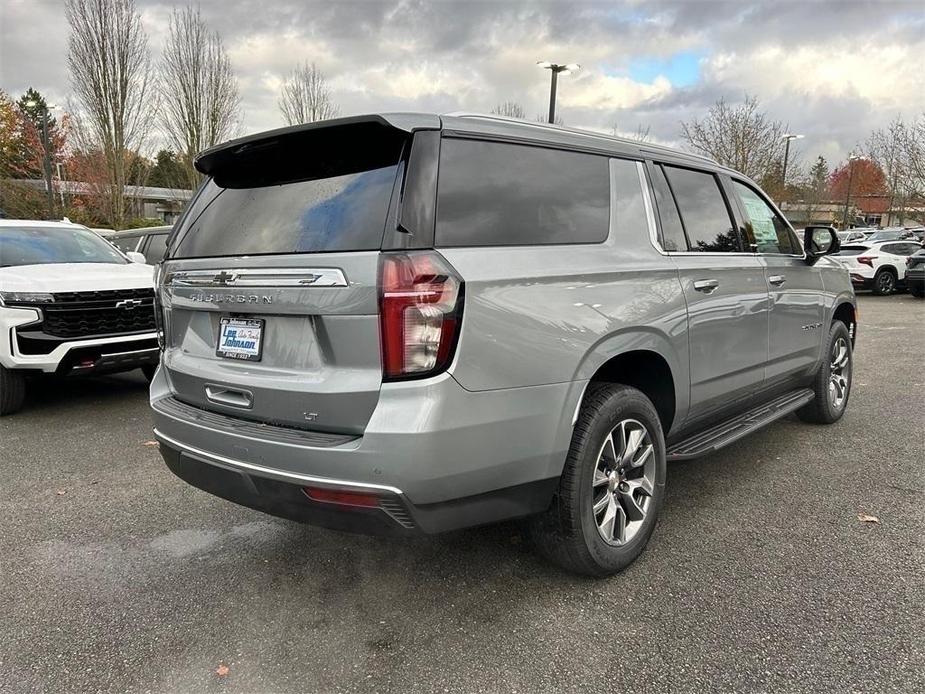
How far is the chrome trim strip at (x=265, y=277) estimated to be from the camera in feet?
7.26

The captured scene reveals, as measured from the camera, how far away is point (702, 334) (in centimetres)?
328

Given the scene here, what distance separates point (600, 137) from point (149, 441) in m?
3.83

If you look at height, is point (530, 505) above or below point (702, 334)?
below

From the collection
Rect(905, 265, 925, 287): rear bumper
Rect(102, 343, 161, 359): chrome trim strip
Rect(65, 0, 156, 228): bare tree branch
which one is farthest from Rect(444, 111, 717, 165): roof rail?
Rect(65, 0, 156, 228): bare tree branch

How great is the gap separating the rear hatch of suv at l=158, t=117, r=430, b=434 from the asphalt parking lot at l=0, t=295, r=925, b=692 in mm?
824

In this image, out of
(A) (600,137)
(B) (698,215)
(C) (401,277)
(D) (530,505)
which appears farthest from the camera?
(B) (698,215)

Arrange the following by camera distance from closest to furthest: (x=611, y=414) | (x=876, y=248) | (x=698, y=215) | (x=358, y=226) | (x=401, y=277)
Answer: (x=401, y=277) → (x=358, y=226) → (x=611, y=414) → (x=698, y=215) → (x=876, y=248)

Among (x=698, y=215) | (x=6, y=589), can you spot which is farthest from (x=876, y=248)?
(x=6, y=589)

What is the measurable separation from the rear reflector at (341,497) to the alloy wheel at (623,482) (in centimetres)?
97

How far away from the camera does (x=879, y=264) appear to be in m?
17.1

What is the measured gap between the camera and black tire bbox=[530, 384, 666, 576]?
2570mm

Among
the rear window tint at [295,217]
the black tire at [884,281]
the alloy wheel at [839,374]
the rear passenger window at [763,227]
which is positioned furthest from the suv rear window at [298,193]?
the black tire at [884,281]

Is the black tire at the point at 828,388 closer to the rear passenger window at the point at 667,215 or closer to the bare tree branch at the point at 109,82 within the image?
the rear passenger window at the point at 667,215

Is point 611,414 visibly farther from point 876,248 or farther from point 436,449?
point 876,248
